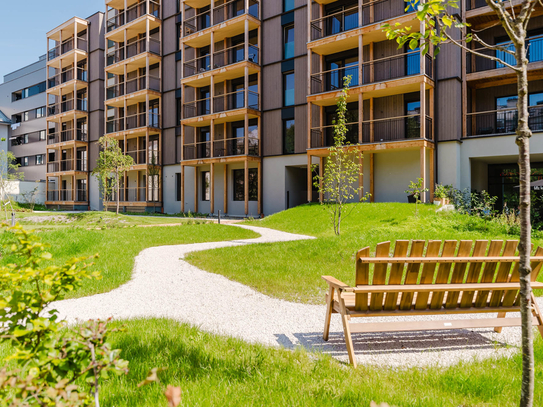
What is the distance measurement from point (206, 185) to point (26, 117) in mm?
30567

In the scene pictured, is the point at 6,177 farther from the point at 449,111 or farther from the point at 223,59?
the point at 449,111

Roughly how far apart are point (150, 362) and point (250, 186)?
832 inches

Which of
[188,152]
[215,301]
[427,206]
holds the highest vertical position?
[188,152]

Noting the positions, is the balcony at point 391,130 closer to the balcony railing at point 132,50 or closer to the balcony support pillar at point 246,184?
the balcony support pillar at point 246,184

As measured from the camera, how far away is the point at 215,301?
5.88 meters

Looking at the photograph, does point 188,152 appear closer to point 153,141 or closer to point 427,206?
point 153,141

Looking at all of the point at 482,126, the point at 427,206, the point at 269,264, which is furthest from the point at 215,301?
the point at 482,126

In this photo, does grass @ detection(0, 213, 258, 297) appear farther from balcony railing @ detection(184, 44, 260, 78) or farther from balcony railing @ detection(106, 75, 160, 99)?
balcony railing @ detection(106, 75, 160, 99)

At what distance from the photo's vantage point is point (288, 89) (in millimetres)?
22500

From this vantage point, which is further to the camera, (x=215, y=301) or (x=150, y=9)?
(x=150, y=9)

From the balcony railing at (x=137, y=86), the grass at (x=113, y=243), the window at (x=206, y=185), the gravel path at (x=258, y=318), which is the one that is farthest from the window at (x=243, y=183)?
the gravel path at (x=258, y=318)

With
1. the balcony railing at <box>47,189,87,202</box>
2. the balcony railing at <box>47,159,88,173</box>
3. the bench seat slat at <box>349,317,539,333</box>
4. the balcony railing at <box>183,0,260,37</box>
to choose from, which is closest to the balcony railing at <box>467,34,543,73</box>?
the balcony railing at <box>183,0,260,37</box>

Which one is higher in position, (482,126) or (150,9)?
(150,9)

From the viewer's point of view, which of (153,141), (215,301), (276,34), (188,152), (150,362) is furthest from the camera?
(153,141)
